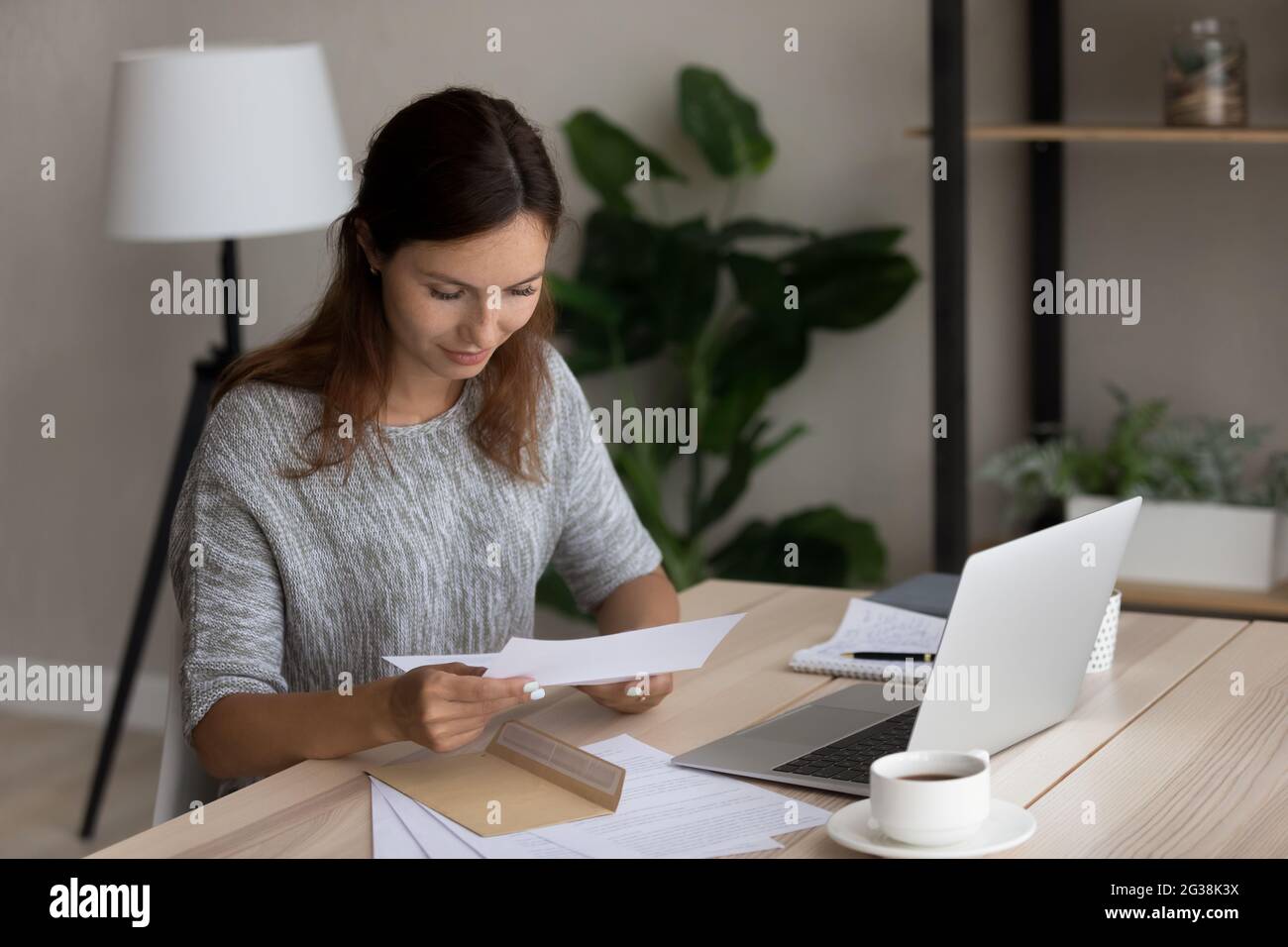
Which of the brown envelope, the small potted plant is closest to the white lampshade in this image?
the small potted plant

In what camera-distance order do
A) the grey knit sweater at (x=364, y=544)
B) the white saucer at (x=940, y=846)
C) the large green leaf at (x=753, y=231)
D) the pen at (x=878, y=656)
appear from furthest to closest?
the large green leaf at (x=753, y=231), the pen at (x=878, y=656), the grey knit sweater at (x=364, y=544), the white saucer at (x=940, y=846)

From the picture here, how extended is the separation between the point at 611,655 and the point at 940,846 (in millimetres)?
318

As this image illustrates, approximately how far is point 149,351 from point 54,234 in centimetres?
37

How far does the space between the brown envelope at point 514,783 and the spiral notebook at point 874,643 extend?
0.39 meters

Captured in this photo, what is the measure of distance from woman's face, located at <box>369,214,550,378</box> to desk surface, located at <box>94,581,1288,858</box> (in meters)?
0.38

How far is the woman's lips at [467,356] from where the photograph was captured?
62.2 inches

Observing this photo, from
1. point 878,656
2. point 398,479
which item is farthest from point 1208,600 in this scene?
point 398,479

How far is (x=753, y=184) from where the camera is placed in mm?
3178

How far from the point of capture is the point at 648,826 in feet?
3.88

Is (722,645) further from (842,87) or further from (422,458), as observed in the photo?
(842,87)

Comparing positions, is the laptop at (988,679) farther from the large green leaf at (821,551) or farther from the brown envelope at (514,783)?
the large green leaf at (821,551)

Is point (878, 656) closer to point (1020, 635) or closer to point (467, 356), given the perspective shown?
point (1020, 635)

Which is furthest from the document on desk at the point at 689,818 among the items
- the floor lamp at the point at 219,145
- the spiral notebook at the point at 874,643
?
the floor lamp at the point at 219,145

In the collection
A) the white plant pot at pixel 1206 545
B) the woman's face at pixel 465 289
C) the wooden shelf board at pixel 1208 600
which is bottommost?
the wooden shelf board at pixel 1208 600
